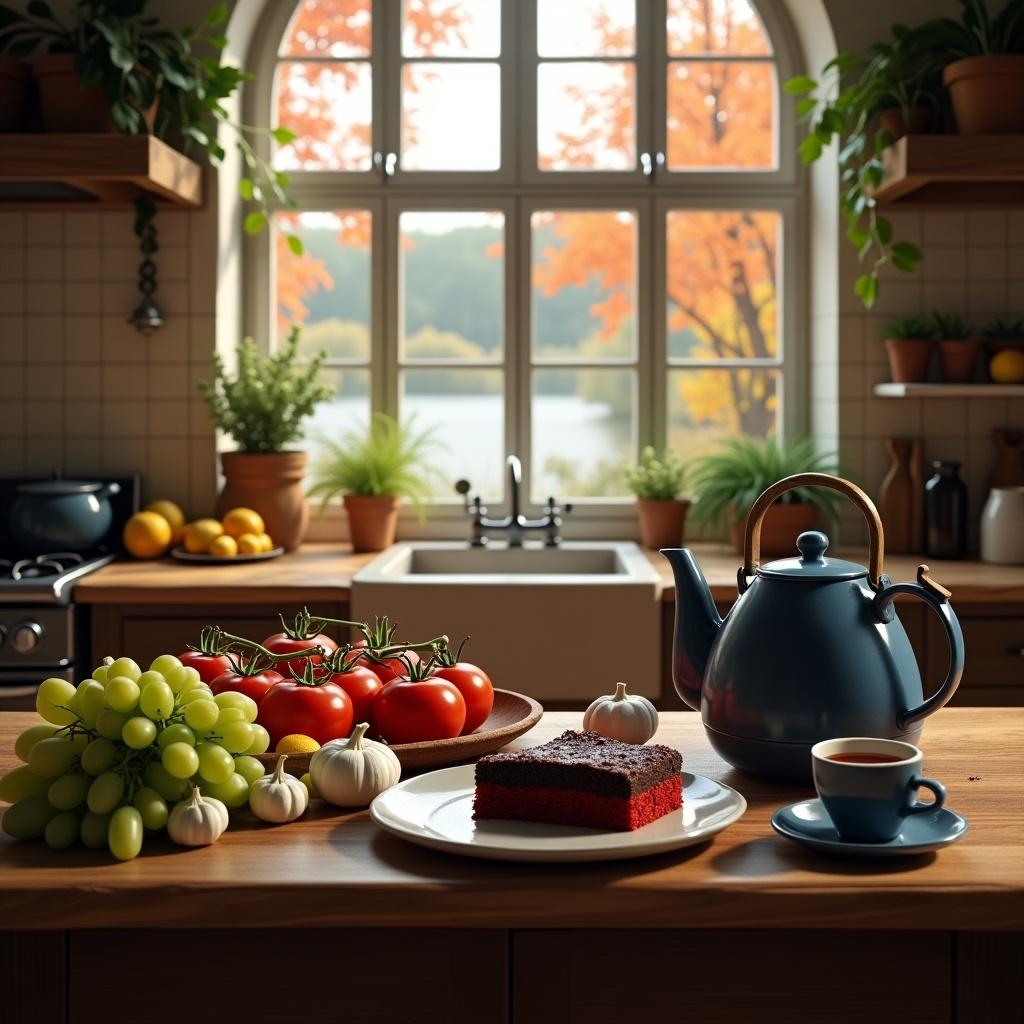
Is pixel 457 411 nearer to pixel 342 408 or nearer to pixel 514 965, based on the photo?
pixel 342 408

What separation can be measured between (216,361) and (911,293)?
5.99ft

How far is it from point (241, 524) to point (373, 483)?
15.6 inches

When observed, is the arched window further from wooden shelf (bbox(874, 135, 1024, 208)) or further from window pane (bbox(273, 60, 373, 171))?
wooden shelf (bbox(874, 135, 1024, 208))

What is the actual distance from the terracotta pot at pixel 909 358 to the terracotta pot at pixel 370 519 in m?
1.34

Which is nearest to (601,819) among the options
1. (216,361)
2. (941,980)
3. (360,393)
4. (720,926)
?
(720,926)

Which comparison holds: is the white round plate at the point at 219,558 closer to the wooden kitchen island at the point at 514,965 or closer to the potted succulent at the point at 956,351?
the potted succulent at the point at 956,351

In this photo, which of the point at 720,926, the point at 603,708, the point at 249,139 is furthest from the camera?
the point at 249,139

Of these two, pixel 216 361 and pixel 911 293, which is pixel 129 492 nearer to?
A: pixel 216 361

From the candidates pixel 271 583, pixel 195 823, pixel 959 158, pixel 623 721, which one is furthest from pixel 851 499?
pixel 959 158

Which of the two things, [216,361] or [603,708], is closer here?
[603,708]

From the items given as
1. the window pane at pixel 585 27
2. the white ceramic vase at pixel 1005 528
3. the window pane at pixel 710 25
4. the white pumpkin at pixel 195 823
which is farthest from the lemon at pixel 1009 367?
the white pumpkin at pixel 195 823

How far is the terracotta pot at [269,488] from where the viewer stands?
3.54 metres

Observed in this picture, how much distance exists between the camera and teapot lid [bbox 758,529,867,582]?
142 cm

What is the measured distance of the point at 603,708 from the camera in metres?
1.56
